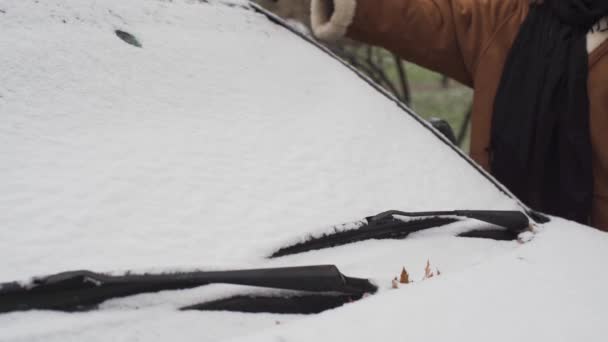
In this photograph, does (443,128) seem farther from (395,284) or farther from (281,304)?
(281,304)

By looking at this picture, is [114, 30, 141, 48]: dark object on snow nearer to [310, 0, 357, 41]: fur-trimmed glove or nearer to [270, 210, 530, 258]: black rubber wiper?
[270, 210, 530, 258]: black rubber wiper

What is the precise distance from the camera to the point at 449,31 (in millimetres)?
2189

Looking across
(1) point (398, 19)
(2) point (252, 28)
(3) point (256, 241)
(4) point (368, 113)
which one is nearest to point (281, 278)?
(3) point (256, 241)

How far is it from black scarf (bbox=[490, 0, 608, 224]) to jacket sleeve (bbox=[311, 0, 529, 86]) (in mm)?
126

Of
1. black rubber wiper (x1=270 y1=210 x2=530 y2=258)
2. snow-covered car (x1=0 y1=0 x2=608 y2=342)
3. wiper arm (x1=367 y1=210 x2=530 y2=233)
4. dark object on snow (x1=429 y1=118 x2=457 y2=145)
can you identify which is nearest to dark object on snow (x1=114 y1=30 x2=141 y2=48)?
snow-covered car (x1=0 y1=0 x2=608 y2=342)

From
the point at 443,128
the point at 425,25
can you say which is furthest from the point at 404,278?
the point at 425,25

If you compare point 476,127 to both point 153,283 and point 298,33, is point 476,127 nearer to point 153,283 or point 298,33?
point 298,33

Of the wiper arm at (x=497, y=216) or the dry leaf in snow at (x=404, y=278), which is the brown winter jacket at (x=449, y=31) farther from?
the dry leaf in snow at (x=404, y=278)

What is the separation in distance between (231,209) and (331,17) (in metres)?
1.14

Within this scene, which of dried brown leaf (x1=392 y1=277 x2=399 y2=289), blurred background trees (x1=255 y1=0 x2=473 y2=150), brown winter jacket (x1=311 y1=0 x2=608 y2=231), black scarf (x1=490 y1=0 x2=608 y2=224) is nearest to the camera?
dried brown leaf (x1=392 y1=277 x2=399 y2=289)

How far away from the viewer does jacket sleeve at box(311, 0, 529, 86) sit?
6.92ft

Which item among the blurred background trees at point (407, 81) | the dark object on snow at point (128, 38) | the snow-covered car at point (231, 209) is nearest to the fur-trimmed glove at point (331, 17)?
the blurred background trees at point (407, 81)

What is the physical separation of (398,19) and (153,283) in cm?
151

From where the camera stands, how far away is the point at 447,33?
219cm
